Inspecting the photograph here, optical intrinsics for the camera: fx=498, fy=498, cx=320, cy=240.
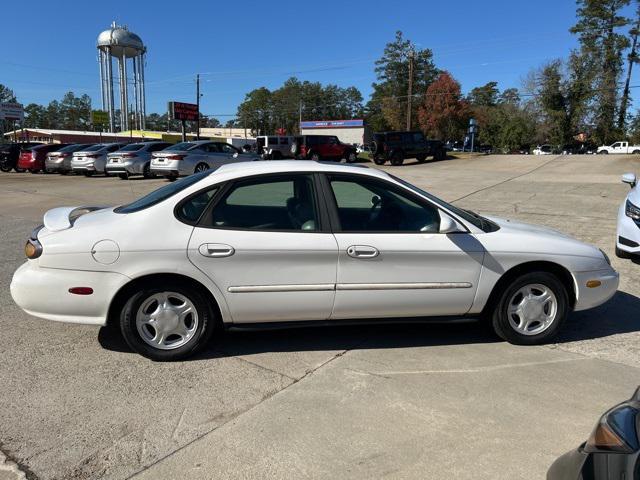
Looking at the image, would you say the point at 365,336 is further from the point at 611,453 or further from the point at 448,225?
the point at 611,453

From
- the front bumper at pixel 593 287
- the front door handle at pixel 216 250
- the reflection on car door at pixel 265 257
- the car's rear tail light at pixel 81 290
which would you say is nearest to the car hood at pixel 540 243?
the front bumper at pixel 593 287

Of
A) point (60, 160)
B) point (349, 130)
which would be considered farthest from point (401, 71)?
point (60, 160)

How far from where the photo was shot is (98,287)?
358cm

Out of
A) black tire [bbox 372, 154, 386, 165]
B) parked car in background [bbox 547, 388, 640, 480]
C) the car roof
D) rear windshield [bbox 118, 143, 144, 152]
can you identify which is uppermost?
rear windshield [bbox 118, 143, 144, 152]

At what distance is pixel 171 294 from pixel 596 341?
3593 millimetres

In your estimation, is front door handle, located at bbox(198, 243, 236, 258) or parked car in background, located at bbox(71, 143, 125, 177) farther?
parked car in background, located at bbox(71, 143, 125, 177)

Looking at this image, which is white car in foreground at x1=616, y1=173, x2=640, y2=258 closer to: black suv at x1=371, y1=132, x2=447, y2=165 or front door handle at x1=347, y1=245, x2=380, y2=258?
front door handle at x1=347, y1=245, x2=380, y2=258

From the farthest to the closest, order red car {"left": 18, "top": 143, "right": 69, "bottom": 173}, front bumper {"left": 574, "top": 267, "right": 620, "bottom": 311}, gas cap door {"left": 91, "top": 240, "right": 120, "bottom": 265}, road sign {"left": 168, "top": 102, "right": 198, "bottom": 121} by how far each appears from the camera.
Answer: road sign {"left": 168, "top": 102, "right": 198, "bottom": 121}, red car {"left": 18, "top": 143, "right": 69, "bottom": 173}, front bumper {"left": 574, "top": 267, "right": 620, "bottom": 311}, gas cap door {"left": 91, "top": 240, "right": 120, "bottom": 265}

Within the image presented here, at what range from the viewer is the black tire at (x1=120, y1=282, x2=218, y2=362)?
3647 millimetres

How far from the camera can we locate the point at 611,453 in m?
1.44

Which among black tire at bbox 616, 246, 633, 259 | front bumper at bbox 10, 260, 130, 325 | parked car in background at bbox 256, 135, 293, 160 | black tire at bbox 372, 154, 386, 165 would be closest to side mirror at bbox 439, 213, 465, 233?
front bumper at bbox 10, 260, 130, 325

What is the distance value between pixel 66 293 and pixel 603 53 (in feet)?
240

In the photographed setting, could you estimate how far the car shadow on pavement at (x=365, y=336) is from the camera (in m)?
4.07

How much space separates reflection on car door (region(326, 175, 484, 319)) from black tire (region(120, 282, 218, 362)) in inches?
39.1
